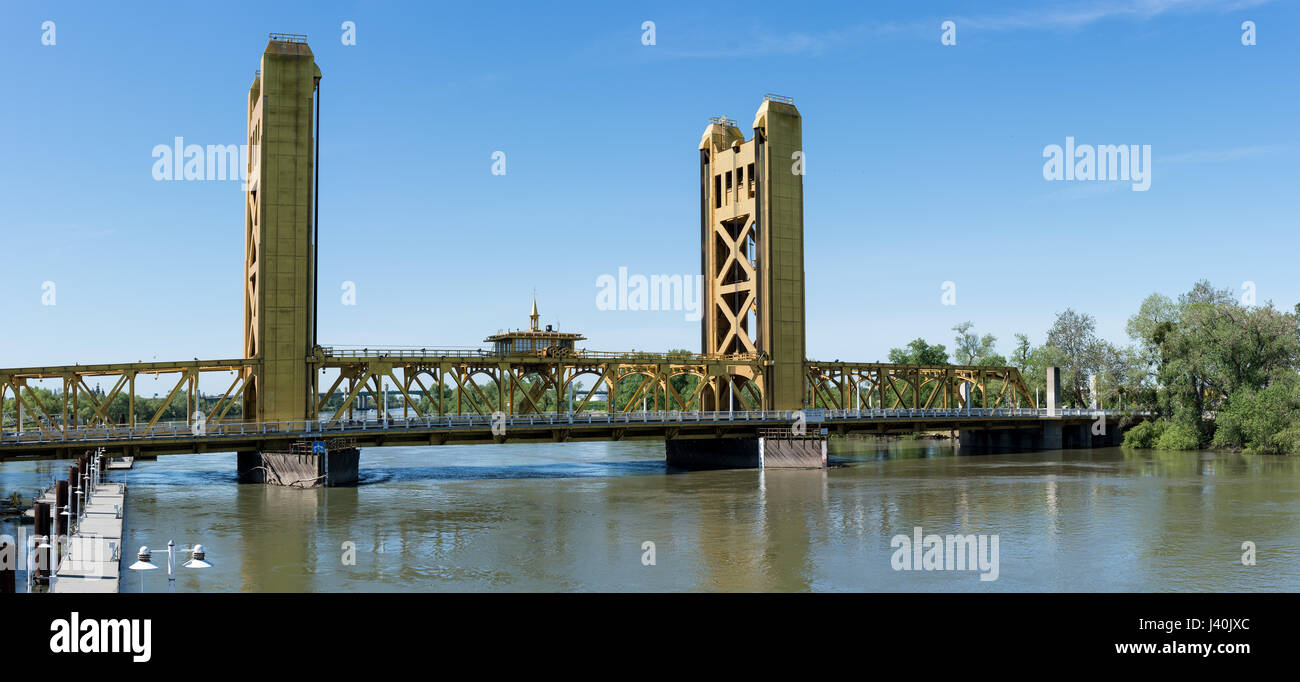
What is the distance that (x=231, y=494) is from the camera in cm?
5241

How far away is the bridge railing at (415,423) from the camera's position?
5006 centimetres

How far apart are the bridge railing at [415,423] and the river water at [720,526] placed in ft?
11.5

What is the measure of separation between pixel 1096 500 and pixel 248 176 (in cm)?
5681

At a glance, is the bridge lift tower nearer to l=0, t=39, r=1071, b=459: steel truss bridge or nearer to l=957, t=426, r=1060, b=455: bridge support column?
l=0, t=39, r=1071, b=459: steel truss bridge

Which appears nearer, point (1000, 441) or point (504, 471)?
point (504, 471)

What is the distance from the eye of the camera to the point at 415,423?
5831 cm

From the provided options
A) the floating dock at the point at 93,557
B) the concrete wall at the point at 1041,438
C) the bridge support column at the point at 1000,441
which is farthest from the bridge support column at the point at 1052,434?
the floating dock at the point at 93,557

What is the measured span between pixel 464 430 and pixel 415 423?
9.93 feet

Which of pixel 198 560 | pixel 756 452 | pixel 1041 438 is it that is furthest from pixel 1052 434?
pixel 198 560

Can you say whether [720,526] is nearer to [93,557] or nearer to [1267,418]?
[93,557]

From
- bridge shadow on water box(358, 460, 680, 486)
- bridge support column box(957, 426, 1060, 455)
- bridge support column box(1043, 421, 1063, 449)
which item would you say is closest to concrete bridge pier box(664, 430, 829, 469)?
bridge shadow on water box(358, 460, 680, 486)
